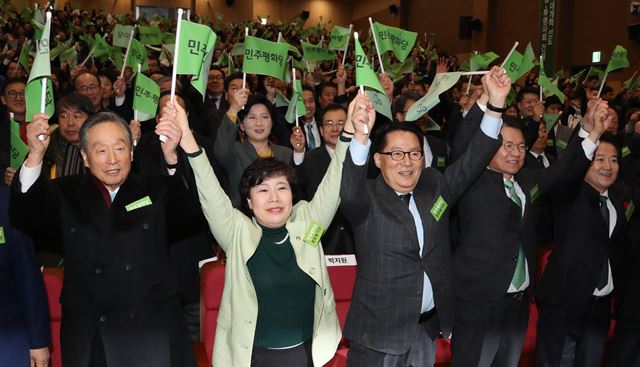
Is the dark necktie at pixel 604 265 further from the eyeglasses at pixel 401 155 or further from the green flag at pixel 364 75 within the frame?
the green flag at pixel 364 75

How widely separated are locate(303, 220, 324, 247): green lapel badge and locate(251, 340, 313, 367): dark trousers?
36 centimetres

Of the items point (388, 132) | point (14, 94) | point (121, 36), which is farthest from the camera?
point (121, 36)

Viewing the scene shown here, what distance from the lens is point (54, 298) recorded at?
2941mm

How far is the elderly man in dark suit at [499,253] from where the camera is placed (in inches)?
108

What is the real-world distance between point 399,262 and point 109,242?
1.02 meters

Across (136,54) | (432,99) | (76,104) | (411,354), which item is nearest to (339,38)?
(136,54)

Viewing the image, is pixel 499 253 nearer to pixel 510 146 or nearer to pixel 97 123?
pixel 510 146

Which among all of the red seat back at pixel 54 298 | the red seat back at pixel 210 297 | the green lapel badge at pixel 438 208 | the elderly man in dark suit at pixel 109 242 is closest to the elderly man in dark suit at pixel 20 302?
the elderly man in dark suit at pixel 109 242

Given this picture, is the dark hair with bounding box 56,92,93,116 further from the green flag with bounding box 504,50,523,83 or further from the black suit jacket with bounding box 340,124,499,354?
the green flag with bounding box 504,50,523,83

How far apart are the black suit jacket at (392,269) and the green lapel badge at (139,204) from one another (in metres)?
0.68

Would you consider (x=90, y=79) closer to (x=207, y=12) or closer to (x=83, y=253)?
(x=83, y=253)

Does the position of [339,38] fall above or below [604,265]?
above

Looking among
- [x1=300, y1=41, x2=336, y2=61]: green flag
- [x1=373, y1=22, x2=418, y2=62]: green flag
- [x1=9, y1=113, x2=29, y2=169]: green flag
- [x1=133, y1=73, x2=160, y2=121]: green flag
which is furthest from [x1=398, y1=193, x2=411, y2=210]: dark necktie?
[x1=300, y1=41, x2=336, y2=61]: green flag

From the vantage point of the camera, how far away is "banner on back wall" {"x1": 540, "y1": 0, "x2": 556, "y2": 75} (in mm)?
13258
